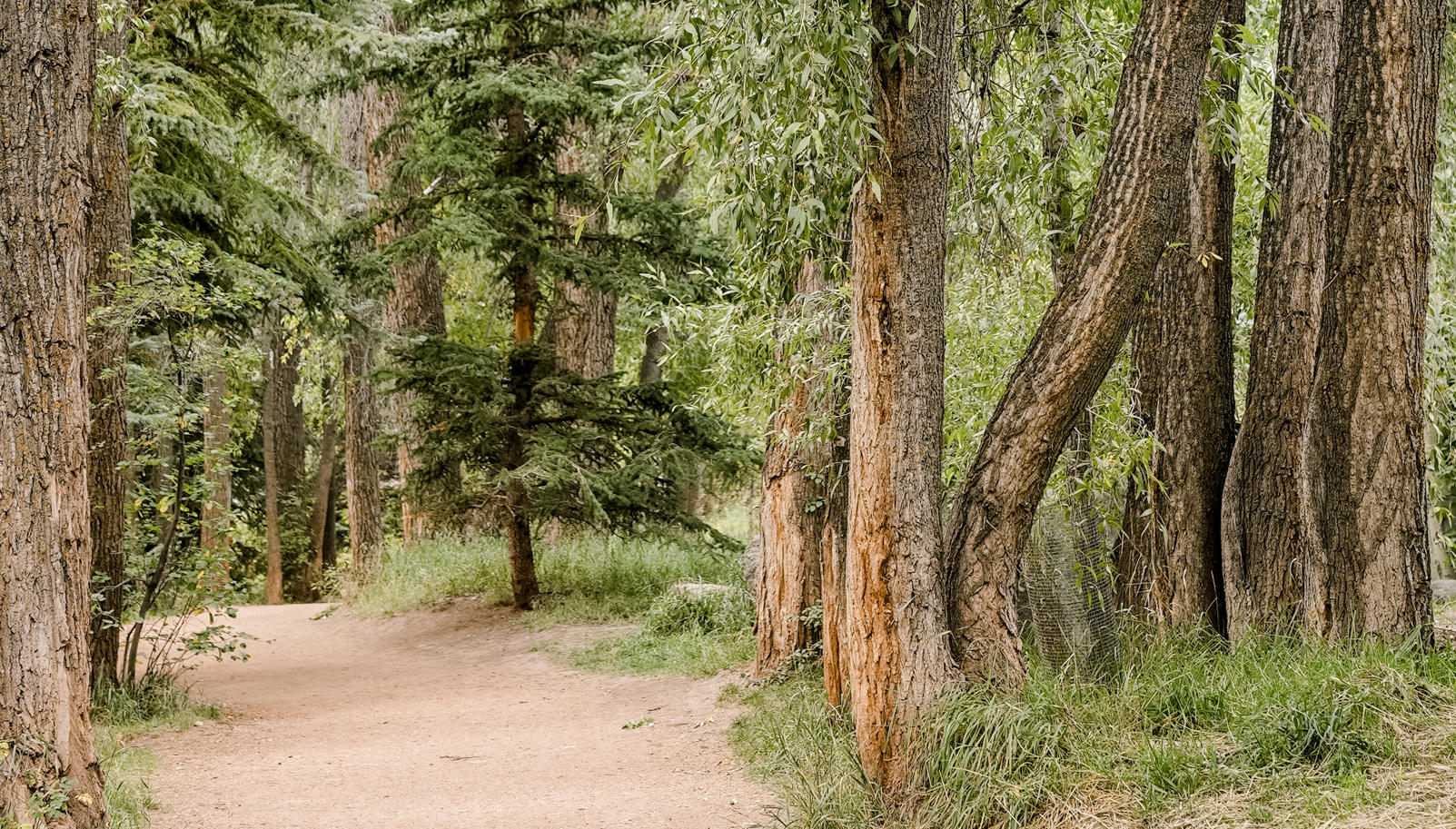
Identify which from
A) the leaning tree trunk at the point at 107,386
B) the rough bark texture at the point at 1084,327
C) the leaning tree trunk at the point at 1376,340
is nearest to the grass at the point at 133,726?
the leaning tree trunk at the point at 107,386

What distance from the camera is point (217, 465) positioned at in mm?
9031

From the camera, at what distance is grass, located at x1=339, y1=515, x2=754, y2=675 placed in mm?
10914

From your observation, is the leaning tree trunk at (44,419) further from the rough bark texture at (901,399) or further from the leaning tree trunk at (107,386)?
the rough bark texture at (901,399)

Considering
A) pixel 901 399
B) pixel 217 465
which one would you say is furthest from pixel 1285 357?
pixel 217 465

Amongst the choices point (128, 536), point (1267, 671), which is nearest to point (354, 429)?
point (128, 536)

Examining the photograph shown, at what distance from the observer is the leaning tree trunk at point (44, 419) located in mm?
4883

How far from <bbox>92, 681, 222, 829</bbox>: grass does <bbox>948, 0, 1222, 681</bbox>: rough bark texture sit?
4.32 m

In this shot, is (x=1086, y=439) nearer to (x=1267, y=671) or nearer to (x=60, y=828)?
(x=1267, y=671)

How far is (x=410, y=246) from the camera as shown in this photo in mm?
12344

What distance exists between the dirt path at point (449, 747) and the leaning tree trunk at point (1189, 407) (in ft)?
8.94

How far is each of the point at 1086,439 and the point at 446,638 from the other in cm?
919

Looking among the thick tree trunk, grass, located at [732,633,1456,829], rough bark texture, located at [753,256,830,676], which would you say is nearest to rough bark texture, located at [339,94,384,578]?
the thick tree trunk

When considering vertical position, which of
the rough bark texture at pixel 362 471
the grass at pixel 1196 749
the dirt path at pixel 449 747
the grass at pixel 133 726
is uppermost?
the rough bark texture at pixel 362 471

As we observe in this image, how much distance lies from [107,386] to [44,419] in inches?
150
